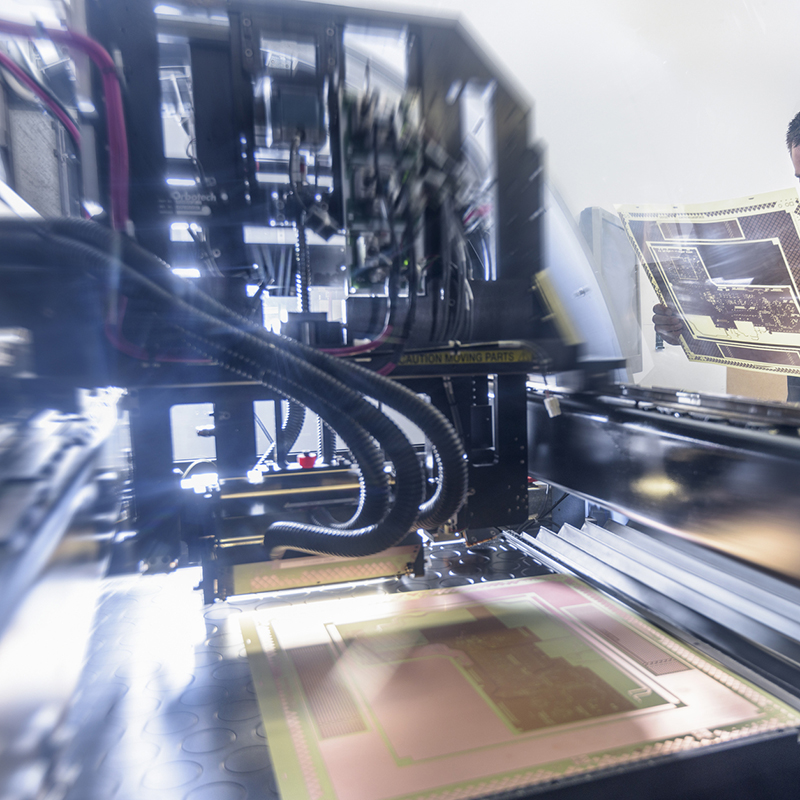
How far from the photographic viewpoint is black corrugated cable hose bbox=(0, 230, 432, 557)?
88cm

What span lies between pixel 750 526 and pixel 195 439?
281 cm

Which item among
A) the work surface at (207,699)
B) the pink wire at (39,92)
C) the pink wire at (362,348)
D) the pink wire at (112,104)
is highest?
the pink wire at (39,92)

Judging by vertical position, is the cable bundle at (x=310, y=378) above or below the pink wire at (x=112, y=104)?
below

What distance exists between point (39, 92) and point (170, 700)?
127 cm

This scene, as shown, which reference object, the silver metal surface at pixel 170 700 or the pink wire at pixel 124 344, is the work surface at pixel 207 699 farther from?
the pink wire at pixel 124 344

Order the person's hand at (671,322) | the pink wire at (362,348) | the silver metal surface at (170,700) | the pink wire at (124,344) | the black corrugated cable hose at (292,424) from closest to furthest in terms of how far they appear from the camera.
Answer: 1. the silver metal surface at (170,700)
2. the pink wire at (124,344)
3. the pink wire at (362,348)
4. the black corrugated cable hose at (292,424)
5. the person's hand at (671,322)

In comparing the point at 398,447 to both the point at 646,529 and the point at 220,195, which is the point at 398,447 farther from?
the point at 646,529

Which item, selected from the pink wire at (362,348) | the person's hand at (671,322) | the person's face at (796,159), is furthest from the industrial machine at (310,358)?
the person's face at (796,159)

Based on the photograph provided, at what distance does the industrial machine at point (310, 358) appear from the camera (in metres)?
0.96

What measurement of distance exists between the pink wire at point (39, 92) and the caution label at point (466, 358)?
2.68ft

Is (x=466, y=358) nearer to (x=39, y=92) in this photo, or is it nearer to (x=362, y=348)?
(x=362, y=348)

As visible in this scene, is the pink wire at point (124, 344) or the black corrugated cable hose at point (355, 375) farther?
the pink wire at point (124, 344)

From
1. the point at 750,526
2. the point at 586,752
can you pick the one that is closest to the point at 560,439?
the point at 750,526

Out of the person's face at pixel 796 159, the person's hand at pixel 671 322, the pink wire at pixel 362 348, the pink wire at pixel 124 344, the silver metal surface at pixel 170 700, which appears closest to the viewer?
the silver metal surface at pixel 170 700
